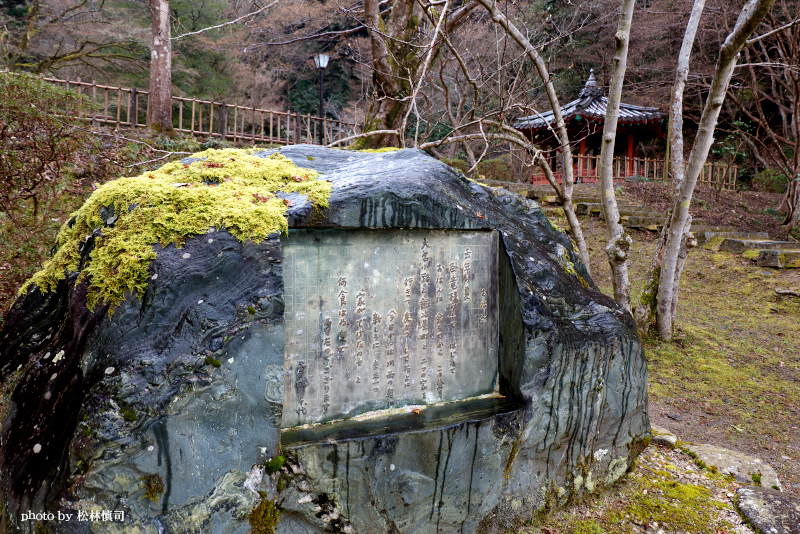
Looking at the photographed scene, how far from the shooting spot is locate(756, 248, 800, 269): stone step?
32.7 feet

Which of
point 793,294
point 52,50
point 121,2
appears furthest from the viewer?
point 121,2

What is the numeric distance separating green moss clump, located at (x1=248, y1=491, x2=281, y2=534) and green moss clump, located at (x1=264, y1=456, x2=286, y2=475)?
0.11 meters

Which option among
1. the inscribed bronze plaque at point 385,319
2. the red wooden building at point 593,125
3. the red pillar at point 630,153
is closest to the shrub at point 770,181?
the red wooden building at point 593,125

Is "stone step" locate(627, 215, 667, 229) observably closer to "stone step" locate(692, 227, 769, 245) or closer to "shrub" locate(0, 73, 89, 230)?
"stone step" locate(692, 227, 769, 245)

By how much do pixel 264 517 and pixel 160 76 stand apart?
12.0 m

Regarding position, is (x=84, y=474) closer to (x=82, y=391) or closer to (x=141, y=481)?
(x=141, y=481)

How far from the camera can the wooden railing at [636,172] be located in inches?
660

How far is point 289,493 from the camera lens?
98.1 inches

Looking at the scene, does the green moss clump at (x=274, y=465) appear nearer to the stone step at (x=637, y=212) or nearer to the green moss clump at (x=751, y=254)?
the green moss clump at (x=751, y=254)

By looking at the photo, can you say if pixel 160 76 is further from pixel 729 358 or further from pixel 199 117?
pixel 729 358

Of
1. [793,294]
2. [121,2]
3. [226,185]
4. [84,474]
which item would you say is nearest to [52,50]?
[121,2]

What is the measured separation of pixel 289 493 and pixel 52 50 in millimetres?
17153

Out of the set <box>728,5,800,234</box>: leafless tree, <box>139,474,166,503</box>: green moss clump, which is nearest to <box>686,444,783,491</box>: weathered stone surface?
<box>139,474,166,503</box>: green moss clump

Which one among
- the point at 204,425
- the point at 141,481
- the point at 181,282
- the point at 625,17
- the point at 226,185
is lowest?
the point at 141,481
